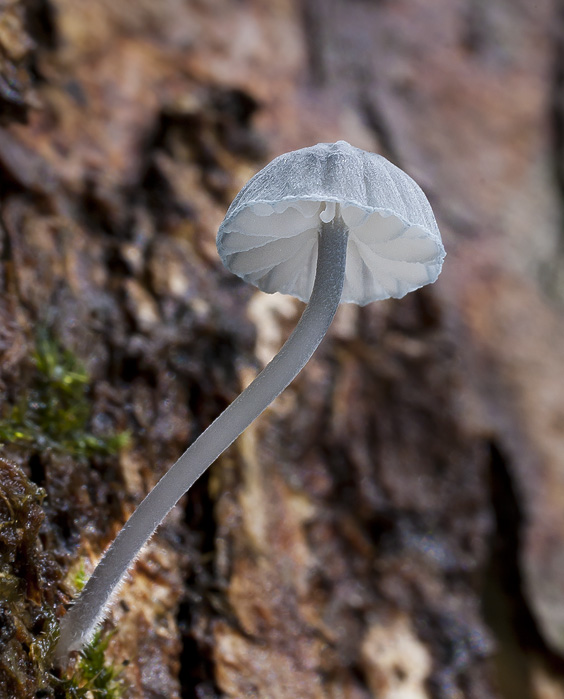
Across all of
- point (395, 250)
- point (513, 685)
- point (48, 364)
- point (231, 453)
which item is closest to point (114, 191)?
point (48, 364)

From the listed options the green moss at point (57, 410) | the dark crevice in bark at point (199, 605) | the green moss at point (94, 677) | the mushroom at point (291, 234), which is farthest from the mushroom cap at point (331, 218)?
the green moss at point (94, 677)

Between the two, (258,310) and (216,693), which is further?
(258,310)

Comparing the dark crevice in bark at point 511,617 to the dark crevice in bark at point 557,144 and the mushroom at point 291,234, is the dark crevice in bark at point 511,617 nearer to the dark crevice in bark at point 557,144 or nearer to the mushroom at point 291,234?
the dark crevice in bark at point 557,144

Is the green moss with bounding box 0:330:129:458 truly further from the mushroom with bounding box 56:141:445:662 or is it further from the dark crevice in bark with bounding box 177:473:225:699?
the mushroom with bounding box 56:141:445:662

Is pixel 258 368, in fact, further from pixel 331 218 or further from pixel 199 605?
pixel 331 218

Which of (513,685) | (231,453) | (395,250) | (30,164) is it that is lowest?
(513,685)

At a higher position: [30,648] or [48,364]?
[30,648]

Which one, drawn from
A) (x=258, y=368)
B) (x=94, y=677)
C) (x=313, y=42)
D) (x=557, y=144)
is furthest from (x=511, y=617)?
(x=313, y=42)

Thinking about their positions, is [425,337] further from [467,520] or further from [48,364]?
[48,364]
